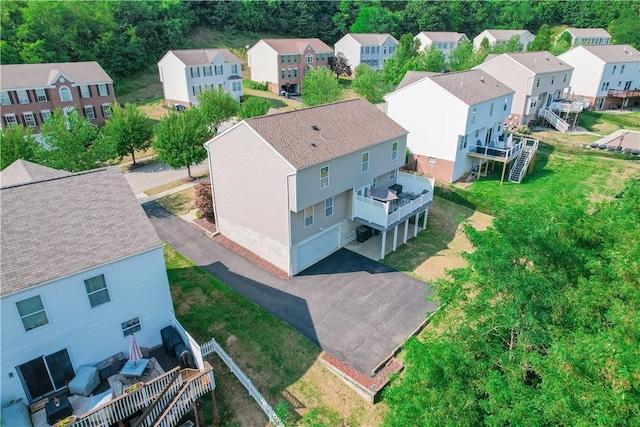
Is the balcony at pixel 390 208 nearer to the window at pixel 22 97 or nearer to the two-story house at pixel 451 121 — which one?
the two-story house at pixel 451 121

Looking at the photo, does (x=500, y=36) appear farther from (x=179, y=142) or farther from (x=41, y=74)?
(x=41, y=74)

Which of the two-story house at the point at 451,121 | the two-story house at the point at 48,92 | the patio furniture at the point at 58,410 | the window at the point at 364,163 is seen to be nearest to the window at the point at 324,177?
the window at the point at 364,163

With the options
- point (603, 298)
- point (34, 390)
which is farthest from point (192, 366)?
point (603, 298)

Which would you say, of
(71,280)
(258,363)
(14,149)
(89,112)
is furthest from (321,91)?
(71,280)

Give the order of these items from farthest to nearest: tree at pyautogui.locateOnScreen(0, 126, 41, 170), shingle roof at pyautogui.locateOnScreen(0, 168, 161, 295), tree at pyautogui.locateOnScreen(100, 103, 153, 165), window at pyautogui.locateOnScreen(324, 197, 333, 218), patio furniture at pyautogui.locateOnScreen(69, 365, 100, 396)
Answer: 1. tree at pyautogui.locateOnScreen(100, 103, 153, 165)
2. tree at pyautogui.locateOnScreen(0, 126, 41, 170)
3. window at pyautogui.locateOnScreen(324, 197, 333, 218)
4. patio furniture at pyautogui.locateOnScreen(69, 365, 100, 396)
5. shingle roof at pyautogui.locateOnScreen(0, 168, 161, 295)

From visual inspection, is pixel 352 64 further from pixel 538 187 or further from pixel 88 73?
pixel 538 187

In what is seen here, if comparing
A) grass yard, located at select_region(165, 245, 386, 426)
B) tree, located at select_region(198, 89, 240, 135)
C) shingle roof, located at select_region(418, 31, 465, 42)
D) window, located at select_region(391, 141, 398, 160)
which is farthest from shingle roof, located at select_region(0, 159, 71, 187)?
shingle roof, located at select_region(418, 31, 465, 42)

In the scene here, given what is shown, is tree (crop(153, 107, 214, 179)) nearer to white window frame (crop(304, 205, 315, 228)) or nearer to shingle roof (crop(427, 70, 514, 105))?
white window frame (crop(304, 205, 315, 228))
